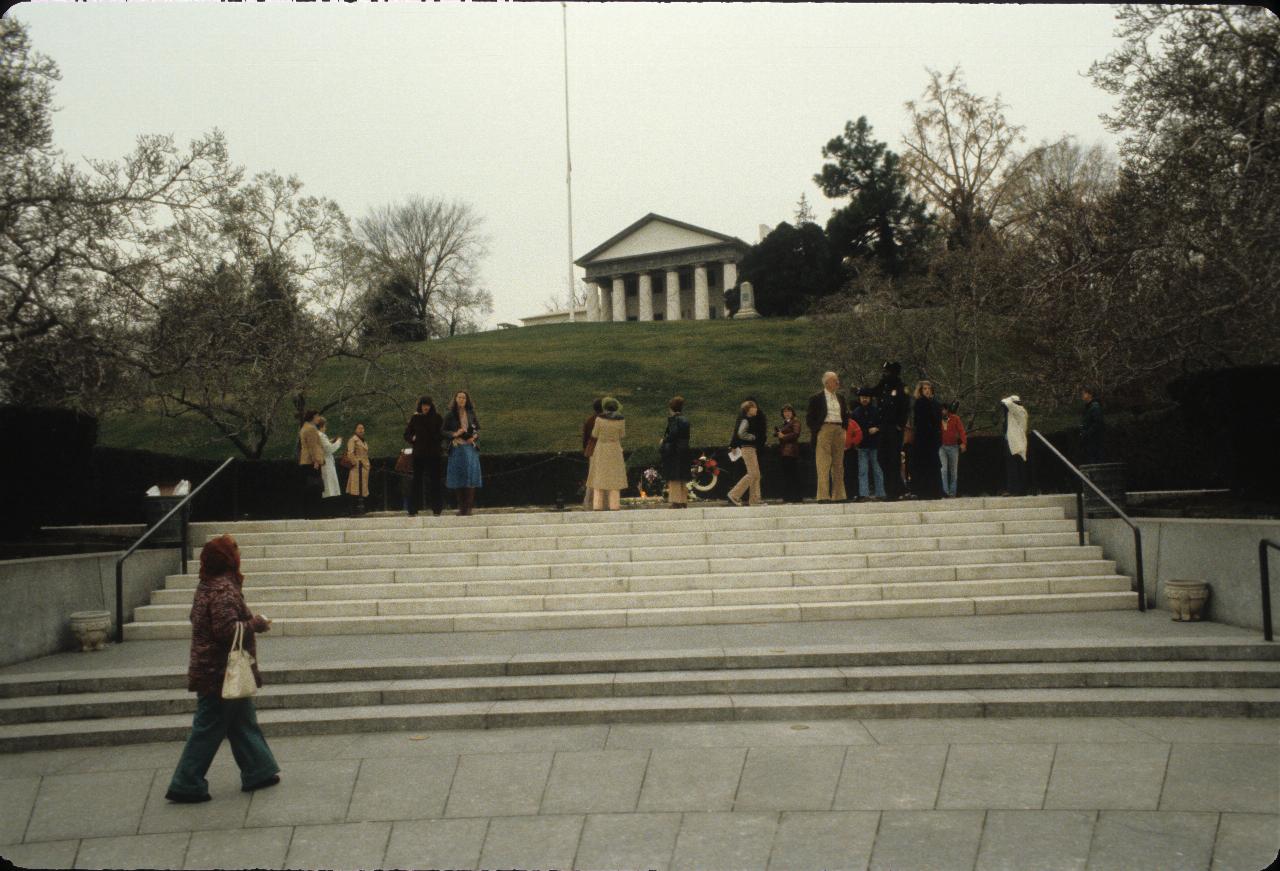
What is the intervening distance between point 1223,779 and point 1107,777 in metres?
0.65

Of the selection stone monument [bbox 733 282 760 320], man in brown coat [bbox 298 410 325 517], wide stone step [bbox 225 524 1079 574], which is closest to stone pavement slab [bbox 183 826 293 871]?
wide stone step [bbox 225 524 1079 574]

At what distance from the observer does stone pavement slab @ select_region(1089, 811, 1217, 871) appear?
17.3ft

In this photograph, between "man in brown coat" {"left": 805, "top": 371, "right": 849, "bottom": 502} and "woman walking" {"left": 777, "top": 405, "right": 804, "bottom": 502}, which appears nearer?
"man in brown coat" {"left": 805, "top": 371, "right": 849, "bottom": 502}

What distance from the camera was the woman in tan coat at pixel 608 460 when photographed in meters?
15.5

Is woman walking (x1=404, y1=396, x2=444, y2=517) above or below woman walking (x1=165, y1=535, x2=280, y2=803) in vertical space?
above

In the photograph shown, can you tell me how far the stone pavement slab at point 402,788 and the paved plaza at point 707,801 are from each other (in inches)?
0.7

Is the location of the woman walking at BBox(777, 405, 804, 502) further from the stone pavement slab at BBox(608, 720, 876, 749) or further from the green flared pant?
the green flared pant

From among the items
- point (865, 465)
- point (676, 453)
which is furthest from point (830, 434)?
point (676, 453)

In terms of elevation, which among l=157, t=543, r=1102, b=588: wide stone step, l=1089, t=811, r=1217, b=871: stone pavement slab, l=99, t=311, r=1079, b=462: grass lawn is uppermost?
l=99, t=311, r=1079, b=462: grass lawn

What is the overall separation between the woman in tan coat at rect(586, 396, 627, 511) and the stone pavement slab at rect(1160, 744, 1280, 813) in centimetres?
954

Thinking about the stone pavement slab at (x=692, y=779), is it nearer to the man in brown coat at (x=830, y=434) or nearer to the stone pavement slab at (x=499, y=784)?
the stone pavement slab at (x=499, y=784)

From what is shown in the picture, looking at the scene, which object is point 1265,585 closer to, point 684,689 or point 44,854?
point 684,689

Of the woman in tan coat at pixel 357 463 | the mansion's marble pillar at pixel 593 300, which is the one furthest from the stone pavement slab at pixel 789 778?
the mansion's marble pillar at pixel 593 300

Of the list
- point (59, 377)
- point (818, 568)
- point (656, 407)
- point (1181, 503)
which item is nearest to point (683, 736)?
point (818, 568)
